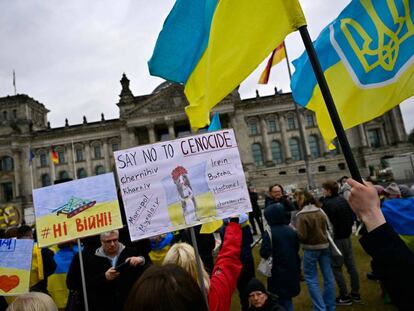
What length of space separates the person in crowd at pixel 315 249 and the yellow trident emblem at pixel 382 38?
8.92 feet

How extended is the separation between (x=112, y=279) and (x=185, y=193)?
1.41 m

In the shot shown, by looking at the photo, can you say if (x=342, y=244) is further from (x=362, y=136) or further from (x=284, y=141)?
(x=362, y=136)

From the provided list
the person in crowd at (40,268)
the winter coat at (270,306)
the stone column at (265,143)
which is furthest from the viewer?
the stone column at (265,143)

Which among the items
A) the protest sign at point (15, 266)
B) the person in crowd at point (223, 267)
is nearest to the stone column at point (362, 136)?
the person in crowd at point (223, 267)

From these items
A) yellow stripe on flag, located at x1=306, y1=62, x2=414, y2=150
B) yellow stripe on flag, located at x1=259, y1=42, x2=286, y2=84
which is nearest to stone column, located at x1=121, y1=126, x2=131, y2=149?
yellow stripe on flag, located at x1=259, y1=42, x2=286, y2=84

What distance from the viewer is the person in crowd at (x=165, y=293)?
1459mm

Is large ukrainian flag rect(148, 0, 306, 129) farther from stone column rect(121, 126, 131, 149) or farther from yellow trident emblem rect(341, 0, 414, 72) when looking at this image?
stone column rect(121, 126, 131, 149)

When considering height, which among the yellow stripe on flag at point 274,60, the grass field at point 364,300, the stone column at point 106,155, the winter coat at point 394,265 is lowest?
the grass field at point 364,300

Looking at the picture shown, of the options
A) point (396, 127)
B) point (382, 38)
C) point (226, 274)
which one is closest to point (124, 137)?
point (396, 127)

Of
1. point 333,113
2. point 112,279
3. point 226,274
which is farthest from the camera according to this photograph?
point 112,279

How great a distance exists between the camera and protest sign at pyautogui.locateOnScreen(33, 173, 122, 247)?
155 inches

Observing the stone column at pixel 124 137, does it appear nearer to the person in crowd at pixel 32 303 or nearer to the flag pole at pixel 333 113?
the person in crowd at pixel 32 303

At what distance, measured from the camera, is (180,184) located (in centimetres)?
307

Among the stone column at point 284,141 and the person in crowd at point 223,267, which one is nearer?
the person in crowd at point 223,267
